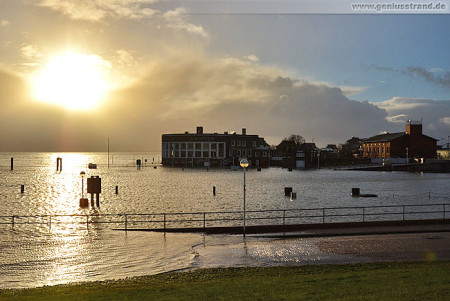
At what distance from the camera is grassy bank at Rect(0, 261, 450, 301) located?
12.0m

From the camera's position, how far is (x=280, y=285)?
43.7 feet

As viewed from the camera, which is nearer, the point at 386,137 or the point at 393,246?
the point at 393,246

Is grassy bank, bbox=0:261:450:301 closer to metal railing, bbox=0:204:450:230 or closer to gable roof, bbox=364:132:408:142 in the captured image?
metal railing, bbox=0:204:450:230

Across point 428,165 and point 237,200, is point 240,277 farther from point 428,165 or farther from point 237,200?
point 428,165

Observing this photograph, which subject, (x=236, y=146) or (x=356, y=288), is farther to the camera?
(x=236, y=146)

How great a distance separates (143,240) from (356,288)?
50.6 feet

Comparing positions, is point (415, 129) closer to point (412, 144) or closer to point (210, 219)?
point (412, 144)

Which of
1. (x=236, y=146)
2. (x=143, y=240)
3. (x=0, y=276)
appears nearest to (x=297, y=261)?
(x=143, y=240)

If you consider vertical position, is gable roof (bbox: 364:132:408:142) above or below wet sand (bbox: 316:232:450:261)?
above

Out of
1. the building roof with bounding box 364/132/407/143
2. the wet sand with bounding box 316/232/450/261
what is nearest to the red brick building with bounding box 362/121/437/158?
the building roof with bounding box 364/132/407/143

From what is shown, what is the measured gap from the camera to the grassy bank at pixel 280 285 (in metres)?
12.0

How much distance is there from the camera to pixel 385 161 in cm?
15450

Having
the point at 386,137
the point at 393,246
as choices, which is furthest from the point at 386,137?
the point at 393,246

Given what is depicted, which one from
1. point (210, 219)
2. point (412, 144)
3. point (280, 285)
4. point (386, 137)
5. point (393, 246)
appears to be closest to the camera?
point (280, 285)
